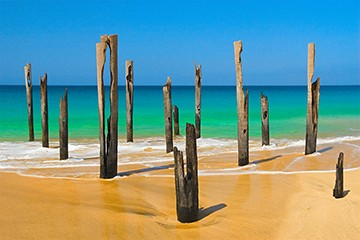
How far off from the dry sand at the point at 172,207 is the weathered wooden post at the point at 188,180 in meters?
0.21

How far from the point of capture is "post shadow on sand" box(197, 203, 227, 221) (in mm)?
7191

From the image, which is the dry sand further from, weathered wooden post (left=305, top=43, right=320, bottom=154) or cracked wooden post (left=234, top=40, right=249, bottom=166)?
weathered wooden post (left=305, top=43, right=320, bottom=154)

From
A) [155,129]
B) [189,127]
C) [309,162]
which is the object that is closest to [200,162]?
[309,162]

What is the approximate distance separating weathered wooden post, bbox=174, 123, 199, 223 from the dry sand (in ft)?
0.70

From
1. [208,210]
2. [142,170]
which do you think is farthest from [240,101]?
[208,210]

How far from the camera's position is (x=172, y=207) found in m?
7.63

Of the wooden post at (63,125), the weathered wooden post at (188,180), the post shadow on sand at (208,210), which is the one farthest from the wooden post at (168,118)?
the weathered wooden post at (188,180)

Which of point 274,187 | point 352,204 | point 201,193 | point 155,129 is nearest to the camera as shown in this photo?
point 352,204

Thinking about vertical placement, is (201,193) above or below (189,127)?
below

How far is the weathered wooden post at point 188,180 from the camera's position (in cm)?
671

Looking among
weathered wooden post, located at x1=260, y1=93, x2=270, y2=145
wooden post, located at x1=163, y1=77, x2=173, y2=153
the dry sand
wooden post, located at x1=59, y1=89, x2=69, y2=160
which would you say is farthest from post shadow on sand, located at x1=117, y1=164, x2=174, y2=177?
weathered wooden post, located at x1=260, y1=93, x2=270, y2=145

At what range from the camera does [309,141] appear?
12.6 metres

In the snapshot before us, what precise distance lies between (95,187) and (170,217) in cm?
223

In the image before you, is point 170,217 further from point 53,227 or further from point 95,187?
point 95,187
